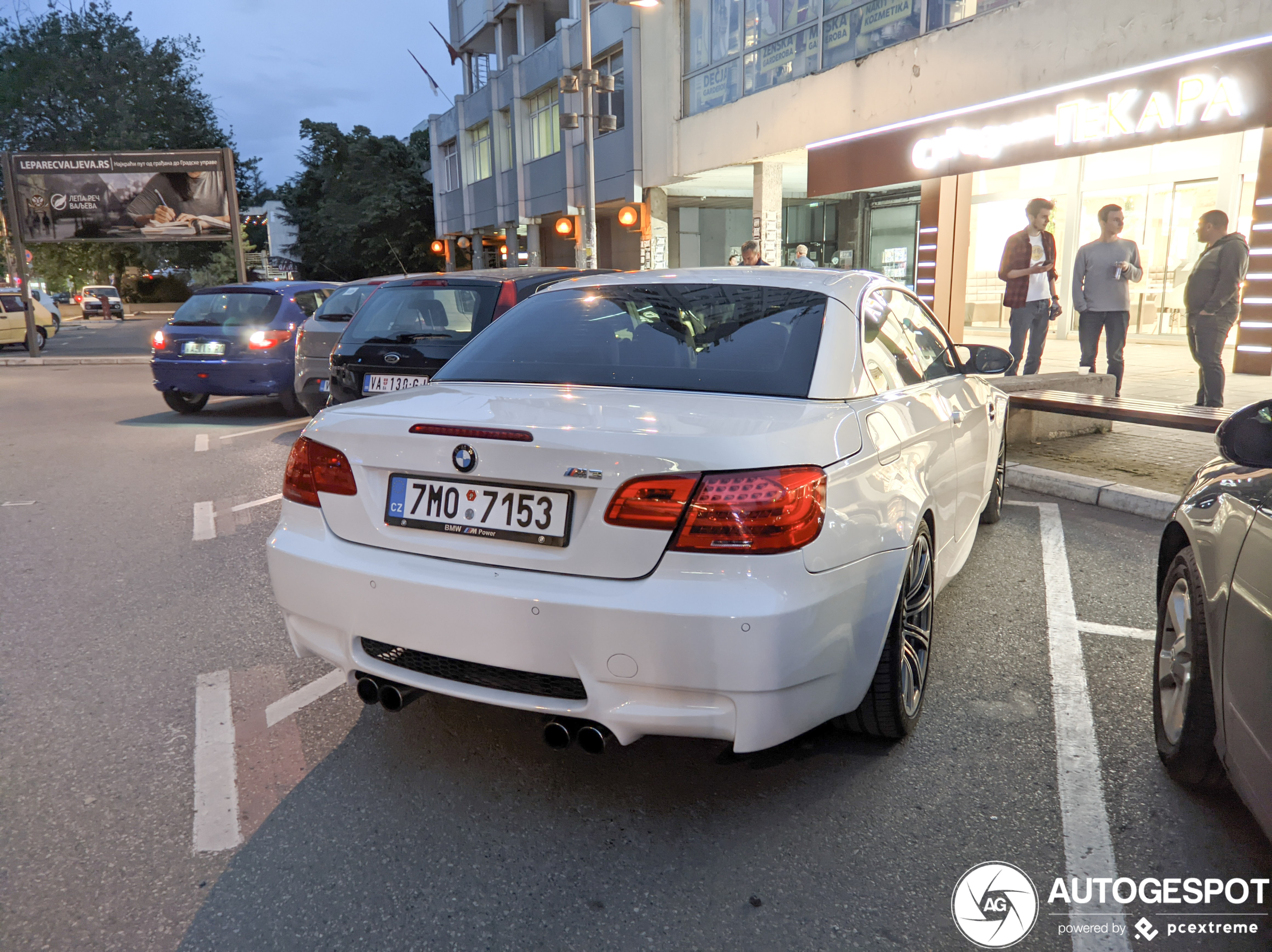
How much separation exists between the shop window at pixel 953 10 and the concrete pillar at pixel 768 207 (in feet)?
17.0

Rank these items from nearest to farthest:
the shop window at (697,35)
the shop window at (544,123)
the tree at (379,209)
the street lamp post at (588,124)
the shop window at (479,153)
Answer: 1. the street lamp post at (588,124)
2. the shop window at (697,35)
3. the shop window at (544,123)
4. the shop window at (479,153)
5. the tree at (379,209)

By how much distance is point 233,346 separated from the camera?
1095cm

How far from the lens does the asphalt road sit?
2.27 m

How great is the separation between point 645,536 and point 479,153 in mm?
39456

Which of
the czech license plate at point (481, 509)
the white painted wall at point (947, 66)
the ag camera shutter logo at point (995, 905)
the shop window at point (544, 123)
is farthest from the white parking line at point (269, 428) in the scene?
the shop window at point (544, 123)

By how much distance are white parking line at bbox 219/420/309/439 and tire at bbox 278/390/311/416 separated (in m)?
0.17

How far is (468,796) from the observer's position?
2814 mm

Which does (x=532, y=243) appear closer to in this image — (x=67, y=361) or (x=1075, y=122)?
(x=67, y=361)

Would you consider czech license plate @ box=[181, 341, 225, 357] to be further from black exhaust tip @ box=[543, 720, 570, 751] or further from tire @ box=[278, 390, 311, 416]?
black exhaust tip @ box=[543, 720, 570, 751]

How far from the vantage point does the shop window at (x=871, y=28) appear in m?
15.4

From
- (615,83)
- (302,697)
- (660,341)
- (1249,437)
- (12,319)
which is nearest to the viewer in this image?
(1249,437)

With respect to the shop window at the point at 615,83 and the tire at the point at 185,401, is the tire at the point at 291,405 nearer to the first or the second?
the tire at the point at 185,401

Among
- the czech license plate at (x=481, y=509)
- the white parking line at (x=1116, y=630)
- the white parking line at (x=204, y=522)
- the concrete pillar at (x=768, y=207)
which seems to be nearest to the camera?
the czech license plate at (x=481, y=509)

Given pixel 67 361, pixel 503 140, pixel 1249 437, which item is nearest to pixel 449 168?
pixel 503 140
